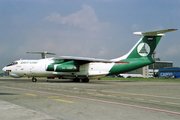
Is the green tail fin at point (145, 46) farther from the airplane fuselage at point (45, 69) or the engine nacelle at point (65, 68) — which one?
the engine nacelle at point (65, 68)

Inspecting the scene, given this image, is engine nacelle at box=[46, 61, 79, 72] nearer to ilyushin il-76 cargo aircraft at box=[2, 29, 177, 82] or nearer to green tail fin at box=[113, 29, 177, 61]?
ilyushin il-76 cargo aircraft at box=[2, 29, 177, 82]

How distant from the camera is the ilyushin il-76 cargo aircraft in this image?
29906 millimetres

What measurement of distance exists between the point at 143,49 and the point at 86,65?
30.4 feet

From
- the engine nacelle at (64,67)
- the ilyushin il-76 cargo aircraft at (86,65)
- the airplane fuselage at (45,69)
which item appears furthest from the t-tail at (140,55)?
the engine nacelle at (64,67)

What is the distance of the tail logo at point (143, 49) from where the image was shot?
30828 mm

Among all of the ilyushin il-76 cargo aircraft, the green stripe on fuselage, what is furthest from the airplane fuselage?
the green stripe on fuselage

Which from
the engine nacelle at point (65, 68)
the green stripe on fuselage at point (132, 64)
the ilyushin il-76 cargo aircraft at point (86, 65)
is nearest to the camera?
the engine nacelle at point (65, 68)

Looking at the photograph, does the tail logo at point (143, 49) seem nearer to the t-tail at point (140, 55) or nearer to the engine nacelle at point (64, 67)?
the t-tail at point (140, 55)

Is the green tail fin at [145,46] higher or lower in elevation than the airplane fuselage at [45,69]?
higher

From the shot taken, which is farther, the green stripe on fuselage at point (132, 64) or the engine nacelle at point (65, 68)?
the green stripe on fuselage at point (132, 64)

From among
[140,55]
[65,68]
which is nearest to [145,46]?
[140,55]

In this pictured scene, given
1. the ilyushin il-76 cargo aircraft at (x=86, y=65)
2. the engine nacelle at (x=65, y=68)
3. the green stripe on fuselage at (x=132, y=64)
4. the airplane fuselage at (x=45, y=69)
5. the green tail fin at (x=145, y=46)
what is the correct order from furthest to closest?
the green stripe on fuselage at (x=132, y=64), the green tail fin at (x=145, y=46), the airplane fuselage at (x=45, y=69), the ilyushin il-76 cargo aircraft at (x=86, y=65), the engine nacelle at (x=65, y=68)

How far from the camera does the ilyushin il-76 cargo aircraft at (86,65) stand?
29.9 meters

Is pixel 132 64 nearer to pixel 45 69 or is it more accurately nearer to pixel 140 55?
pixel 140 55
